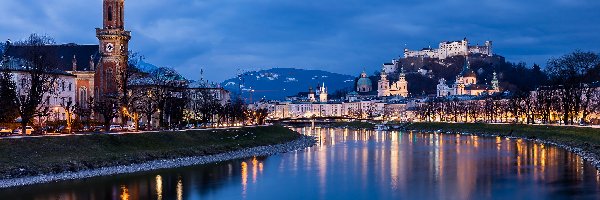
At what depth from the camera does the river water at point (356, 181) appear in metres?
42.9

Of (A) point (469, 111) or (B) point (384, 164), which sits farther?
(A) point (469, 111)

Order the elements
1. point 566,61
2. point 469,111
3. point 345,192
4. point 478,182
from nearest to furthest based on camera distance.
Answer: point 345,192
point 478,182
point 566,61
point 469,111

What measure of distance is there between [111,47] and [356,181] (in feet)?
202

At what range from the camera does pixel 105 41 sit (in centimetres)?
10331

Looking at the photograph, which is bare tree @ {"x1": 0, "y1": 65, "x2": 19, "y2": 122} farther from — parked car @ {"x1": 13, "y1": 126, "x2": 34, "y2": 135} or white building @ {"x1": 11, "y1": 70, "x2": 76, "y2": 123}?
white building @ {"x1": 11, "y1": 70, "x2": 76, "y2": 123}

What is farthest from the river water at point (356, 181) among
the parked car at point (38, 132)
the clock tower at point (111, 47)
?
the clock tower at point (111, 47)

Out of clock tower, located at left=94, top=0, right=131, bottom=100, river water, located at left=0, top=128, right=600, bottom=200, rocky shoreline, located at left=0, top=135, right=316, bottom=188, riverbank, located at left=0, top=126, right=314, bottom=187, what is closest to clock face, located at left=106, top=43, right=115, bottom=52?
clock tower, located at left=94, top=0, right=131, bottom=100

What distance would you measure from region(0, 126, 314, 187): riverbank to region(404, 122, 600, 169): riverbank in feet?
99.7

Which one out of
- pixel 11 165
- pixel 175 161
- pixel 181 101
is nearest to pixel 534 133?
pixel 181 101

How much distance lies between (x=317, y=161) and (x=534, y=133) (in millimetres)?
46218

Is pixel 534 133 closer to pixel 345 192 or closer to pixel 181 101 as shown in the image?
pixel 181 101

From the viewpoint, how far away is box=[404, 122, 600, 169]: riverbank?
70.1 m

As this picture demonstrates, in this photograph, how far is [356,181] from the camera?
5000cm

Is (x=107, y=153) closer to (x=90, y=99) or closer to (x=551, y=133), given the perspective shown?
(x=90, y=99)
